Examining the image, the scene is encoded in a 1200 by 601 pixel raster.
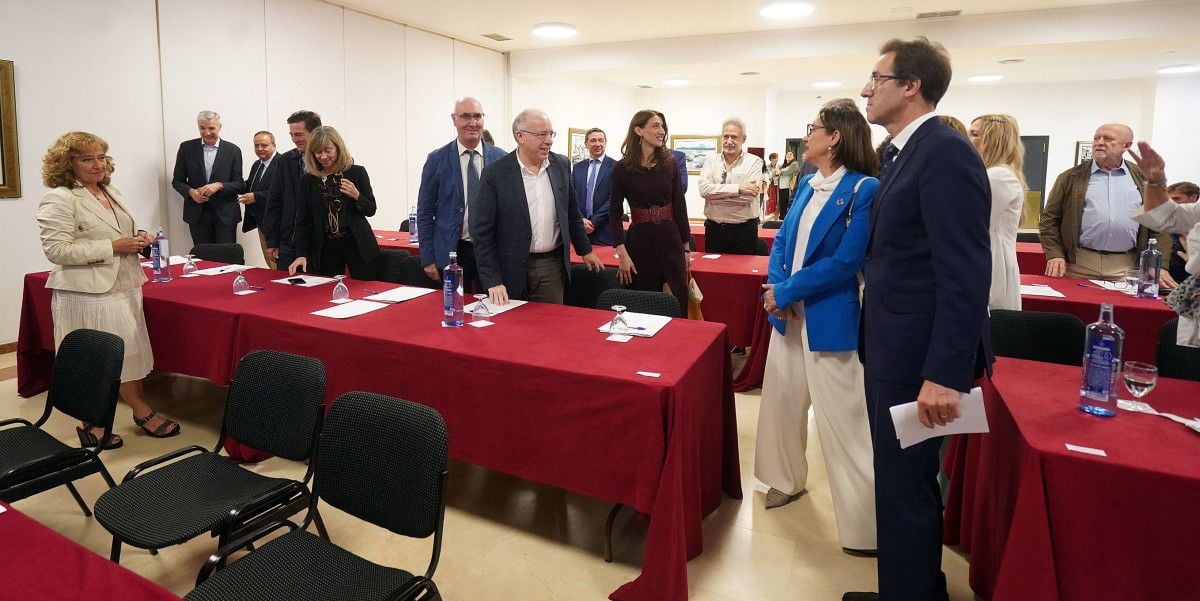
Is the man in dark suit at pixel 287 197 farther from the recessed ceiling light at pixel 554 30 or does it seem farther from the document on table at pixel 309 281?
the recessed ceiling light at pixel 554 30

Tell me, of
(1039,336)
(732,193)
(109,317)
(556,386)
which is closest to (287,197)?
(109,317)

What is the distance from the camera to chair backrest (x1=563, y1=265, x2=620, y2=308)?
3.77 metres

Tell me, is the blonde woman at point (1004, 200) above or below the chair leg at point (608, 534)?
above

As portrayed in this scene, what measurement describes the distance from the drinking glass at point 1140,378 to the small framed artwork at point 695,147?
1176 centimetres

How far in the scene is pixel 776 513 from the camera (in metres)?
2.77

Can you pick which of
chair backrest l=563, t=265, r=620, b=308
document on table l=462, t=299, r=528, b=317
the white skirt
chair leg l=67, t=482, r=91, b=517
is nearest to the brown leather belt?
chair backrest l=563, t=265, r=620, b=308

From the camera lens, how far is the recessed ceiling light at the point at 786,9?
6.61 m

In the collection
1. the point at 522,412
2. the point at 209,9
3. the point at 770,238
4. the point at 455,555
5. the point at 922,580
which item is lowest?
the point at 455,555

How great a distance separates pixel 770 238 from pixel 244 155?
5071 millimetres

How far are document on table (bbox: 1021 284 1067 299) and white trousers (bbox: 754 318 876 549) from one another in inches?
65.0

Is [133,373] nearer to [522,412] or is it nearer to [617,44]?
[522,412]

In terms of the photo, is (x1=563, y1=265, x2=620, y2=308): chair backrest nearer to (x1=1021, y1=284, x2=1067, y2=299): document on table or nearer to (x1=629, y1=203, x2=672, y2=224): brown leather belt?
(x1=629, y1=203, x2=672, y2=224): brown leather belt

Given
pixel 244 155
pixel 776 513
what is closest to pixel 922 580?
pixel 776 513

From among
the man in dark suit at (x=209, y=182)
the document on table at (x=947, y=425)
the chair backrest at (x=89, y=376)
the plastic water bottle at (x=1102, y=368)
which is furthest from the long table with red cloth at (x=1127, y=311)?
the man in dark suit at (x=209, y=182)
